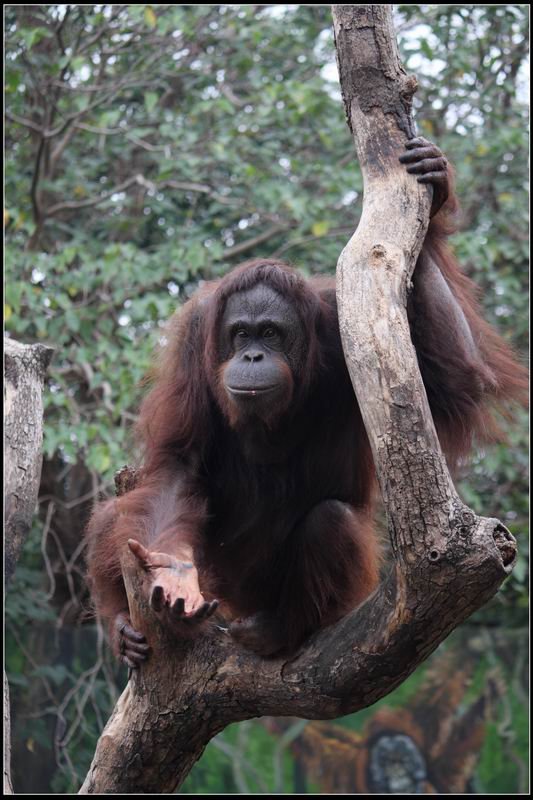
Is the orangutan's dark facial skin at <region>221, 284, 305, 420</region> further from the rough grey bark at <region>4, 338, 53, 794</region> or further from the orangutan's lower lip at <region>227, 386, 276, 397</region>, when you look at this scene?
the rough grey bark at <region>4, 338, 53, 794</region>

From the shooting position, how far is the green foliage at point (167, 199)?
550 centimetres

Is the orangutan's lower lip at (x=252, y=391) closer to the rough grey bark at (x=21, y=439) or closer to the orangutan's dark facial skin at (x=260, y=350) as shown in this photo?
the orangutan's dark facial skin at (x=260, y=350)

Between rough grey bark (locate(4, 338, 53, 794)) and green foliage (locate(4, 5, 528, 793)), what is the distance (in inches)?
68.2

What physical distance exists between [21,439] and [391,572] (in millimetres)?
1556

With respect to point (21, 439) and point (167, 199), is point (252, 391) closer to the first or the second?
point (21, 439)

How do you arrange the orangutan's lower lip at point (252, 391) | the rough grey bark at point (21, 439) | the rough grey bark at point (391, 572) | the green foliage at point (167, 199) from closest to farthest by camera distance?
the rough grey bark at point (391, 572) → the orangutan's lower lip at point (252, 391) → the rough grey bark at point (21, 439) → the green foliage at point (167, 199)

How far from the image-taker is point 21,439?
3.24 m

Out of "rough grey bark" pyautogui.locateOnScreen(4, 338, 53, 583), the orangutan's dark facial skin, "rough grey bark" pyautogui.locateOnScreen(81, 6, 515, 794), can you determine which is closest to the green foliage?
"rough grey bark" pyautogui.locateOnScreen(4, 338, 53, 583)

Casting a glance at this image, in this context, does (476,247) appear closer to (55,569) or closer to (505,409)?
(505,409)

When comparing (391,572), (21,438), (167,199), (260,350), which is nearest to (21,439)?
(21,438)

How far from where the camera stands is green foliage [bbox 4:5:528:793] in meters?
5.50

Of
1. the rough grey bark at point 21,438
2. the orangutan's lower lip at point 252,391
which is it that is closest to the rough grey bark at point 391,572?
the orangutan's lower lip at point 252,391

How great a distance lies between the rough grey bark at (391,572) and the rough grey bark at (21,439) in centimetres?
74

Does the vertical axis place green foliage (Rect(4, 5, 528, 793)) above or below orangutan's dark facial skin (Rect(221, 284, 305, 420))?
above
